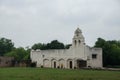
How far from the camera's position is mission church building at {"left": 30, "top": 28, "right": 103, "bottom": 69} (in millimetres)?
75500

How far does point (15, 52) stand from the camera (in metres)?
108

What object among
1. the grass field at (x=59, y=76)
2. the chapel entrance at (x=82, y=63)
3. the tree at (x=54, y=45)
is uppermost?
the tree at (x=54, y=45)

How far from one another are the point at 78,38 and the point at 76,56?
3.60 m

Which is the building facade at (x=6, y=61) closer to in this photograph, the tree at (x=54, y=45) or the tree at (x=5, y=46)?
the tree at (x=54, y=45)

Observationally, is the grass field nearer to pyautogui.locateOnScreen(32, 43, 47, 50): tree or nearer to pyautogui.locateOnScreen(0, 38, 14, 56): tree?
pyautogui.locateOnScreen(32, 43, 47, 50): tree

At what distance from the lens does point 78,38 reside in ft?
254

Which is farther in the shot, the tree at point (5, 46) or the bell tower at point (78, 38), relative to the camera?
the tree at point (5, 46)

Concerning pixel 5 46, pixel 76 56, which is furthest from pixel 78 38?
pixel 5 46

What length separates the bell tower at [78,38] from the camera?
253ft

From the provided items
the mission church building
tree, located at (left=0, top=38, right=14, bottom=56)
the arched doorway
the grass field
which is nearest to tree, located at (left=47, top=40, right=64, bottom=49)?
the arched doorway

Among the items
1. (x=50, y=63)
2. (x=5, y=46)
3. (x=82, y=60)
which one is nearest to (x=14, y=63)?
(x=50, y=63)

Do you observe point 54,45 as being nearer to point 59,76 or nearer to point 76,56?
point 76,56

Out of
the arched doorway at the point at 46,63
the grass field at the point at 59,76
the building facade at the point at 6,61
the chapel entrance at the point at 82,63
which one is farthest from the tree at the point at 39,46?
the grass field at the point at 59,76

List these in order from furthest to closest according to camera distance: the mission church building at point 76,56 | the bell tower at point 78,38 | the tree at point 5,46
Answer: the tree at point 5,46 → the bell tower at point 78,38 → the mission church building at point 76,56
